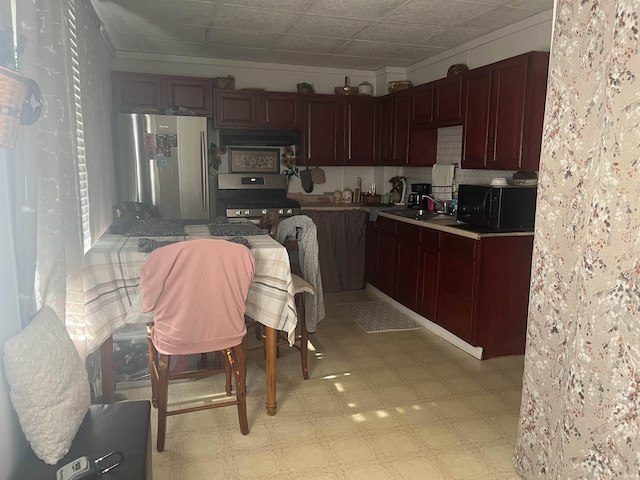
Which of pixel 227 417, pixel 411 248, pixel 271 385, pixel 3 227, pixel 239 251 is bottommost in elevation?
pixel 227 417

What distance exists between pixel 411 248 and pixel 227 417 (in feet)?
7.49

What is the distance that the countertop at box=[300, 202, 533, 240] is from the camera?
341cm

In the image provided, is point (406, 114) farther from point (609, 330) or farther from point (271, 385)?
point (609, 330)

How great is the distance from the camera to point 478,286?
11.2ft

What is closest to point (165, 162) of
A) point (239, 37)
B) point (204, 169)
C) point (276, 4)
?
point (204, 169)

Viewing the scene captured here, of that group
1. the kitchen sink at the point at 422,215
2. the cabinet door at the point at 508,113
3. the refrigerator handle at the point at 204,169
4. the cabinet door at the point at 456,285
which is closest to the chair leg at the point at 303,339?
the cabinet door at the point at 456,285

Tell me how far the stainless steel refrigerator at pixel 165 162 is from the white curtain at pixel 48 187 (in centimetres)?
229

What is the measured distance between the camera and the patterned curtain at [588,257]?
155 centimetres

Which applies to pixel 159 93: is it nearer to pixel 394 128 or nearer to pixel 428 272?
pixel 394 128

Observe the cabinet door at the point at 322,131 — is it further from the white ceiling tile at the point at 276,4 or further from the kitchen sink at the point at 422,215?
the white ceiling tile at the point at 276,4

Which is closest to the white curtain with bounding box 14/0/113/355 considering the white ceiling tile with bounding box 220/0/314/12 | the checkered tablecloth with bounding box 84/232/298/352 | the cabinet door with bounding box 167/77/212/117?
the checkered tablecloth with bounding box 84/232/298/352

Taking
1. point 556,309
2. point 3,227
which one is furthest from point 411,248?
point 3,227

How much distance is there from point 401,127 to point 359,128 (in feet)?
1.77

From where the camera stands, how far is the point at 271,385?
268 cm
